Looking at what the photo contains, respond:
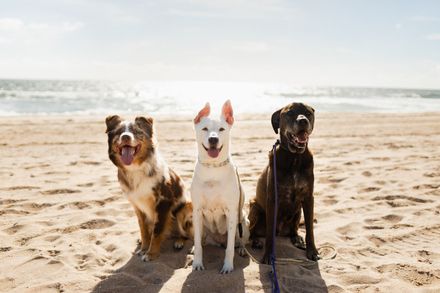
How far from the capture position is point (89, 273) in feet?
11.9

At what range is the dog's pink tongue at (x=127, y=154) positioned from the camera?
3723mm

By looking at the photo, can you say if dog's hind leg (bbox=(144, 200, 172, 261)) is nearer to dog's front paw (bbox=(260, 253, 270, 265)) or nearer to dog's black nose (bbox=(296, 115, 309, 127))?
dog's front paw (bbox=(260, 253, 270, 265))

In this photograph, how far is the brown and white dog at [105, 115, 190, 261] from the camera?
148 inches

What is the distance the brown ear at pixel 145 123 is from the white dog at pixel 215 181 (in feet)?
1.86

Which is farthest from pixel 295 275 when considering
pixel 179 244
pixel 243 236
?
pixel 179 244

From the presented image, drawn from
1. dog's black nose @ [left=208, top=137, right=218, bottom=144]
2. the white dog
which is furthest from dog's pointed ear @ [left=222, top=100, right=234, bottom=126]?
dog's black nose @ [left=208, top=137, right=218, bottom=144]

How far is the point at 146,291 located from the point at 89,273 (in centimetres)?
72

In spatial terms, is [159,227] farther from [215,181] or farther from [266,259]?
[266,259]

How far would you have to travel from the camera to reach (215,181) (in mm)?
3629

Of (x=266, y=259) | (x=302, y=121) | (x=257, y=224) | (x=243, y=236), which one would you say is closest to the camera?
(x=302, y=121)

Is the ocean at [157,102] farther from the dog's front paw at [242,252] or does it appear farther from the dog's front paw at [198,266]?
the dog's front paw at [198,266]

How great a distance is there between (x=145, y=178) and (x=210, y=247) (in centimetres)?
109

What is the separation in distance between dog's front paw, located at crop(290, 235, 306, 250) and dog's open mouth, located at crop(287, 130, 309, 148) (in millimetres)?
1254

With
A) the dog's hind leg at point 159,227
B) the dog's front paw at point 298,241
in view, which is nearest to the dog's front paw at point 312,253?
the dog's front paw at point 298,241
